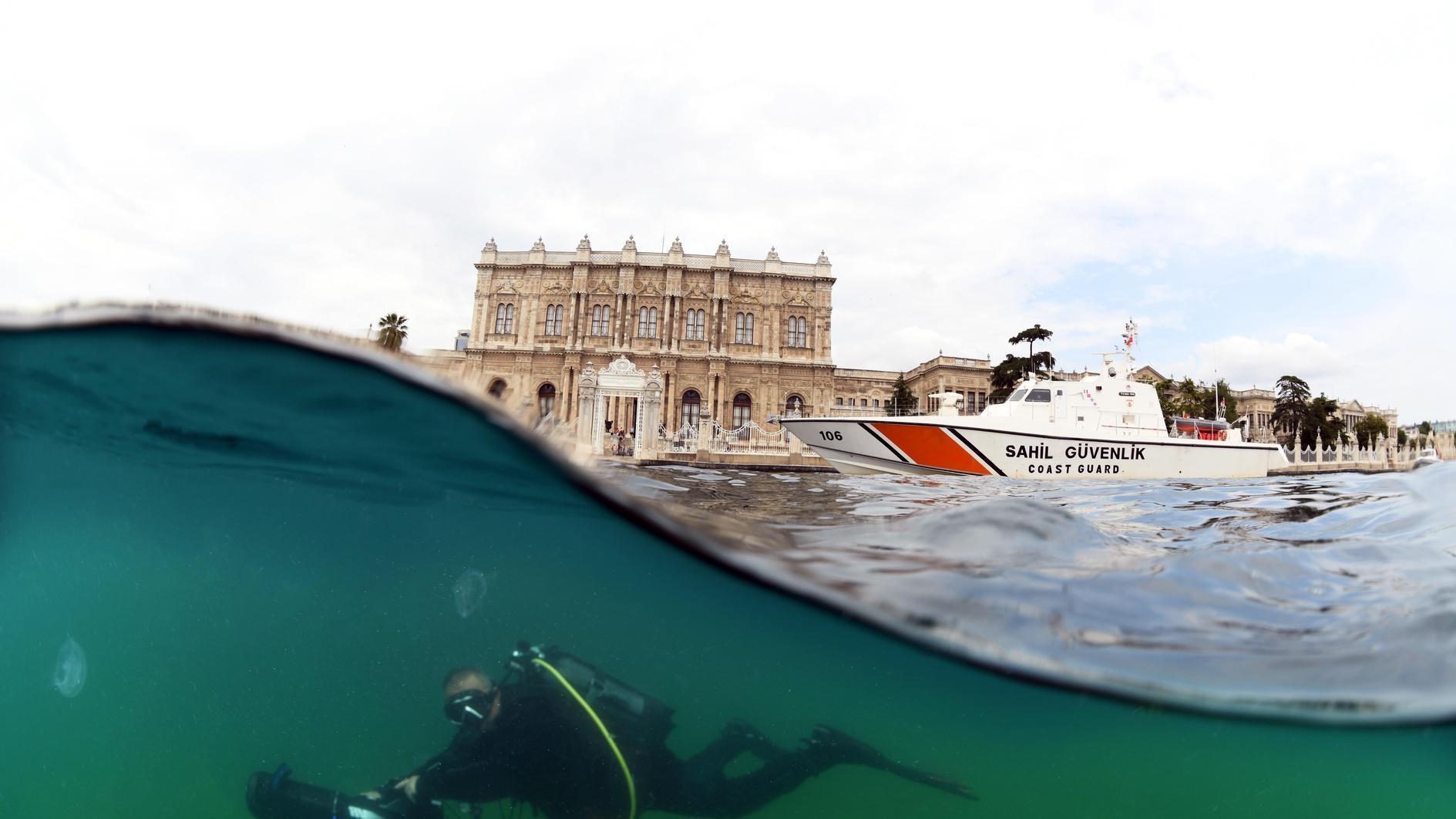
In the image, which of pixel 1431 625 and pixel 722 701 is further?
pixel 722 701

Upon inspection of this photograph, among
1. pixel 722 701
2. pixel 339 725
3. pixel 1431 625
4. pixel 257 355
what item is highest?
pixel 257 355

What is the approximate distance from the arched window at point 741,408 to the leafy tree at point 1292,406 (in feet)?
148

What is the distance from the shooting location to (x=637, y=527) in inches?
118

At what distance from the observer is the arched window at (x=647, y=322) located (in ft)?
124

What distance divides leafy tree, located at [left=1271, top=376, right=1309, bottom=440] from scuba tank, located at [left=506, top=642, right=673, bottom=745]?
63.7m

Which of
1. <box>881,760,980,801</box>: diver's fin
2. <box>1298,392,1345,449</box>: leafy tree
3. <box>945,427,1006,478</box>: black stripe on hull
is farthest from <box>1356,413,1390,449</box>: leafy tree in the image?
<box>881,760,980,801</box>: diver's fin

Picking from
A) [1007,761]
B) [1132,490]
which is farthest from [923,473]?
[1007,761]

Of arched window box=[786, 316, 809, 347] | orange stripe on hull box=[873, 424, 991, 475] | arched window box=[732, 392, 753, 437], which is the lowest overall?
orange stripe on hull box=[873, 424, 991, 475]

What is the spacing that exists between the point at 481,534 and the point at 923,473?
10751mm

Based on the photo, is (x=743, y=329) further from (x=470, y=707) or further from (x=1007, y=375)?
(x=470, y=707)

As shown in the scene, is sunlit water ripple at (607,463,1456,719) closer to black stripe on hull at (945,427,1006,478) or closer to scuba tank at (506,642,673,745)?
scuba tank at (506,642,673,745)

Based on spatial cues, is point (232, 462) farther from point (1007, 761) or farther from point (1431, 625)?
point (1431, 625)

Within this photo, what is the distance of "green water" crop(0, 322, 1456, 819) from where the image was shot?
3.09 metres

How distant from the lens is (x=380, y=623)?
4.21 m
